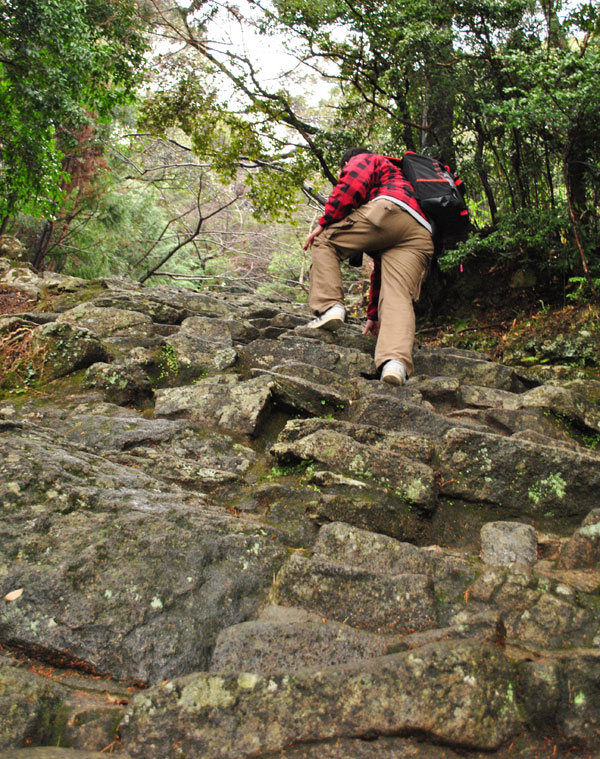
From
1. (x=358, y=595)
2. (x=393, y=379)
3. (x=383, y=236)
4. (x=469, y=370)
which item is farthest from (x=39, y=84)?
(x=358, y=595)

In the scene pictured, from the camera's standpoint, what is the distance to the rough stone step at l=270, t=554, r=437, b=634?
7.69 feet

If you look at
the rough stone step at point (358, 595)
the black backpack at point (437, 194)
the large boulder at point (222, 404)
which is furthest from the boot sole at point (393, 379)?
the rough stone step at point (358, 595)

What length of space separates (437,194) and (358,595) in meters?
4.34

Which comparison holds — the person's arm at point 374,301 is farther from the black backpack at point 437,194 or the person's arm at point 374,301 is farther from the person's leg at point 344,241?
the black backpack at point 437,194

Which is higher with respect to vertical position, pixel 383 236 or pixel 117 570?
pixel 383 236

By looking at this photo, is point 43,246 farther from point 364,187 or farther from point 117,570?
point 117,570

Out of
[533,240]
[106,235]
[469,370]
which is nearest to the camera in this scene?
[469,370]

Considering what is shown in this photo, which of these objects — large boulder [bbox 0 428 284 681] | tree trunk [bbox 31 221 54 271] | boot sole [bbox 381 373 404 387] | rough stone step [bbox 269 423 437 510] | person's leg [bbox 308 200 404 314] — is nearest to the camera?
large boulder [bbox 0 428 284 681]

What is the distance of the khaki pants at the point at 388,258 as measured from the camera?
5.22 meters

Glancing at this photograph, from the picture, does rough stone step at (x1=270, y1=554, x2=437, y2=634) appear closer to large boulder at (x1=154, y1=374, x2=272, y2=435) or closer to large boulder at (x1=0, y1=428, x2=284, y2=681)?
large boulder at (x1=0, y1=428, x2=284, y2=681)

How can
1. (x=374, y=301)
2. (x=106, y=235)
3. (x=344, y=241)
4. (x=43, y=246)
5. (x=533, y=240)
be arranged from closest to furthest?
(x=344, y=241)
(x=374, y=301)
(x=533, y=240)
(x=43, y=246)
(x=106, y=235)

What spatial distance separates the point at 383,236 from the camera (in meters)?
5.59

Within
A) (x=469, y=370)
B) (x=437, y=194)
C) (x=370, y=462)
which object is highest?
(x=437, y=194)

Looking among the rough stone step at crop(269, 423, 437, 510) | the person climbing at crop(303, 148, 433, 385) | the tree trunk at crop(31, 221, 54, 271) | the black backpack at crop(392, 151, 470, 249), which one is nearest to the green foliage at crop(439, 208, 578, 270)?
the black backpack at crop(392, 151, 470, 249)
